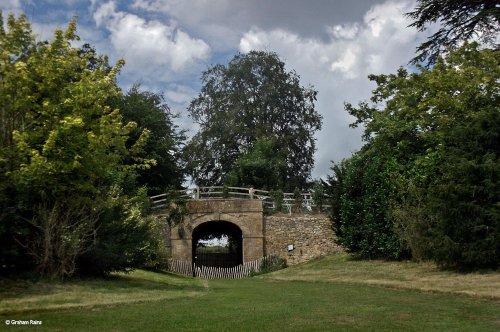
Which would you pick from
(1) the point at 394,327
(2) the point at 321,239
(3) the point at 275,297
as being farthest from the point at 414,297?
(2) the point at 321,239

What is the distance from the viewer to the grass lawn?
8.34 metres

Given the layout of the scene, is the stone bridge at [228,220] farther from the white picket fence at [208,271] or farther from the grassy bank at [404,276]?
the grassy bank at [404,276]

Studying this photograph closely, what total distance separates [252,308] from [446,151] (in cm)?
1114

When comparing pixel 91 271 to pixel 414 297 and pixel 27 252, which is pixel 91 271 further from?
pixel 414 297

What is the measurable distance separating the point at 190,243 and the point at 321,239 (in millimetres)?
7606

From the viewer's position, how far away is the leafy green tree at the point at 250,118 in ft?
144

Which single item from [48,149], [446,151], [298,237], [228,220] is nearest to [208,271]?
[228,220]

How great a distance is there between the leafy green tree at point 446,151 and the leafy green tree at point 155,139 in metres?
16.3

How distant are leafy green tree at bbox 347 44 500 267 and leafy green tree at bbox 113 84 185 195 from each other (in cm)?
1635

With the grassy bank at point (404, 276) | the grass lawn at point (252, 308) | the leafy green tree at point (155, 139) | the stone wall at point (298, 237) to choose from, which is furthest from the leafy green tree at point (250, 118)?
the grass lawn at point (252, 308)
